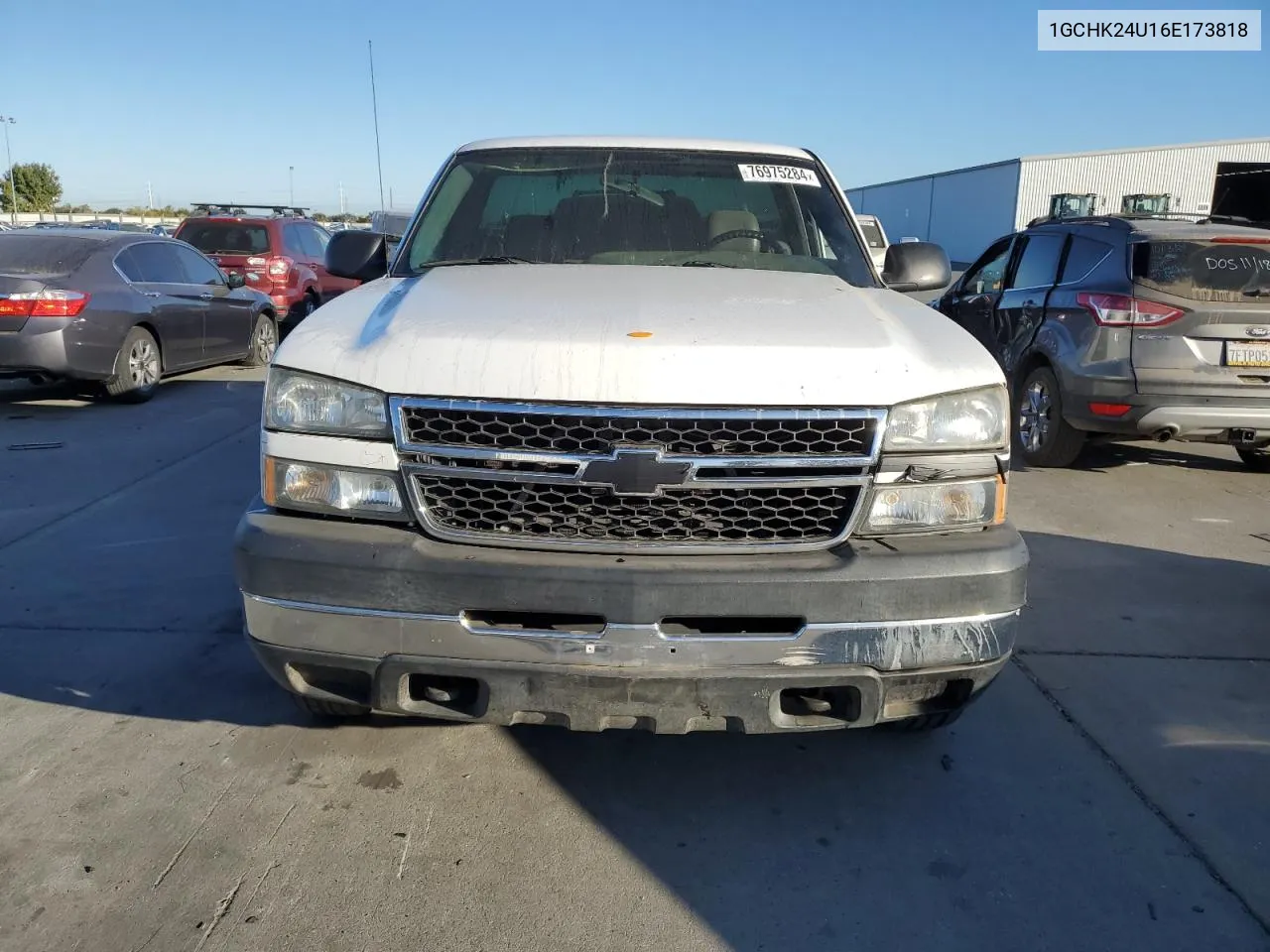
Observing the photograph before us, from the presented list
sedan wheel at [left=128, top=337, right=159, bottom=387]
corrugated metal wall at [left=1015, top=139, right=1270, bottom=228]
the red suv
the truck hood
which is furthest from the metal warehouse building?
the truck hood

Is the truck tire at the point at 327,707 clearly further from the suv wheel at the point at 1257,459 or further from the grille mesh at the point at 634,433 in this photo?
the suv wheel at the point at 1257,459

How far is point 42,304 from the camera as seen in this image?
786 centimetres

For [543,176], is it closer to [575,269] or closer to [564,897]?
[575,269]

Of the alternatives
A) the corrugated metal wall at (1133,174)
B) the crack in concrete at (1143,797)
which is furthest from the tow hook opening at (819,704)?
the corrugated metal wall at (1133,174)

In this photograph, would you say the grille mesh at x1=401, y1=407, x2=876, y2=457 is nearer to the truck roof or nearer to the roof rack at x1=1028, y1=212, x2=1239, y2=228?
the truck roof

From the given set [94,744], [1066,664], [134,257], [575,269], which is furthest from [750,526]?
[134,257]

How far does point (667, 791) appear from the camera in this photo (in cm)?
287

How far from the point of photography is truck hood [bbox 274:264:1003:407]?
2.31 m


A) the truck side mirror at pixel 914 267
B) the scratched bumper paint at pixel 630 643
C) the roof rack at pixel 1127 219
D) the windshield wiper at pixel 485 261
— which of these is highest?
the roof rack at pixel 1127 219

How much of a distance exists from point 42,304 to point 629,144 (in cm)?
610

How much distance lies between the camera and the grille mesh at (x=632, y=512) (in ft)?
7.79

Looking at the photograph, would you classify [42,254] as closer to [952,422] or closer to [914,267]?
[914,267]

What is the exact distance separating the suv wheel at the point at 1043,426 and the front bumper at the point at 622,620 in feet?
15.4

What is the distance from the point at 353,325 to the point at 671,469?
40.1 inches
